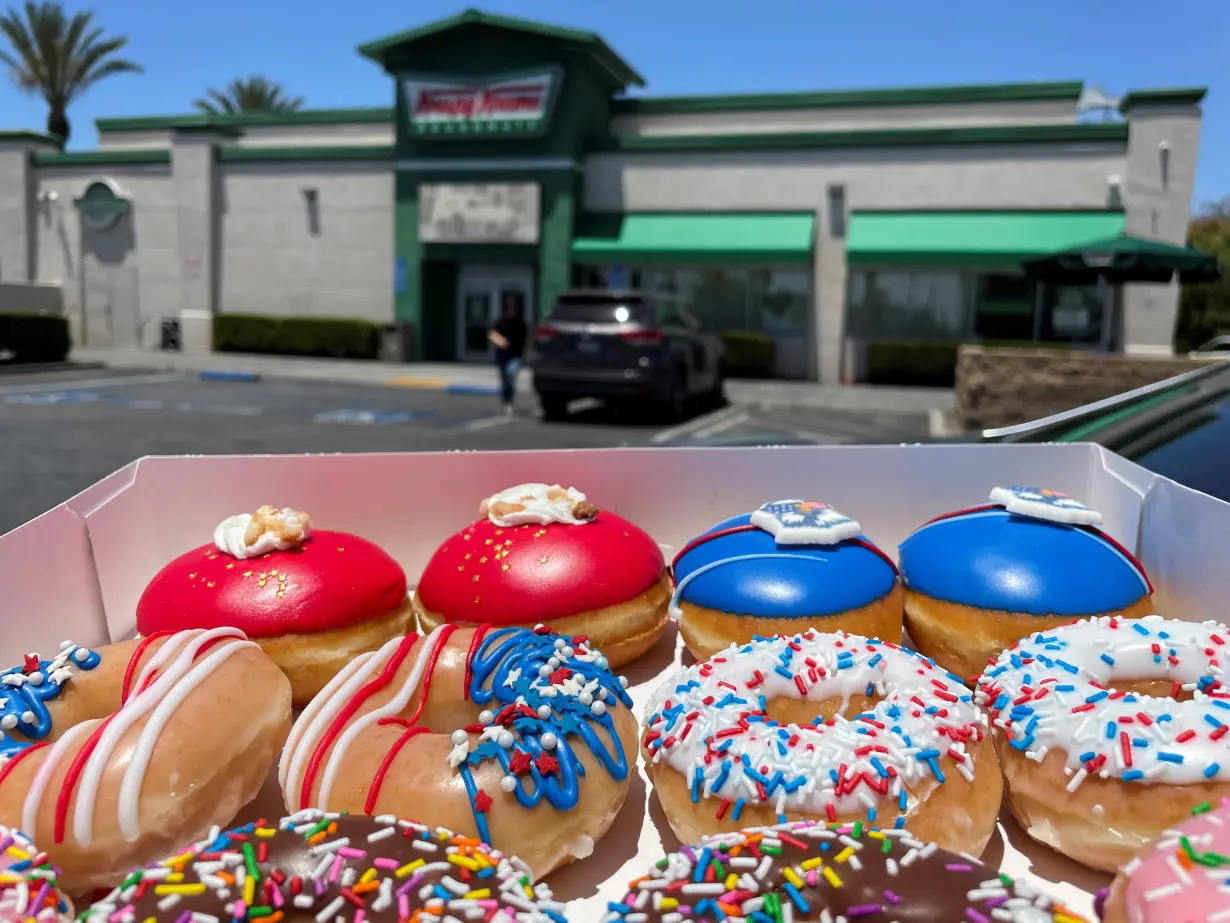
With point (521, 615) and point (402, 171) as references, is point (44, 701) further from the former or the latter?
point (402, 171)

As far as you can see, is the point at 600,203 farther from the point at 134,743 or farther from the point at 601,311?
the point at 134,743

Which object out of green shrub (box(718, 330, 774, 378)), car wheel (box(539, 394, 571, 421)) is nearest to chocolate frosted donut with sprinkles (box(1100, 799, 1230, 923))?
car wheel (box(539, 394, 571, 421))

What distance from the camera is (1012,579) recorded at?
261 centimetres

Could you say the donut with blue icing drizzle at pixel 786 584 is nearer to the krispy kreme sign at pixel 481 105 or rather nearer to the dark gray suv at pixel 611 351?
the dark gray suv at pixel 611 351

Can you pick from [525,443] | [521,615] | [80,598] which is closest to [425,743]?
[521,615]

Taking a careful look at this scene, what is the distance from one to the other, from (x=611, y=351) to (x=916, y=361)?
8.58 metres

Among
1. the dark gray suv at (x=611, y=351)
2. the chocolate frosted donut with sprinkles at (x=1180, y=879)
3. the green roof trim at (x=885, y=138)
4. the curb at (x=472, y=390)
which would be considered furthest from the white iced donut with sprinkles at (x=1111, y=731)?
the green roof trim at (x=885, y=138)

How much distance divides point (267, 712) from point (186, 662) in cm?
20

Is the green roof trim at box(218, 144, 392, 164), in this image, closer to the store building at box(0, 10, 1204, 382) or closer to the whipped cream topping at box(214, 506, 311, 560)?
the store building at box(0, 10, 1204, 382)

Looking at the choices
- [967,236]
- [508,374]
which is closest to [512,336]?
[508,374]

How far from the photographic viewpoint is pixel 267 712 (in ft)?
6.77

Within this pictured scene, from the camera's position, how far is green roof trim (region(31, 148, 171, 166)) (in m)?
22.3

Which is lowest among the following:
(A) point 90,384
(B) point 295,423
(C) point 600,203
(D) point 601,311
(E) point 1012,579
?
(B) point 295,423

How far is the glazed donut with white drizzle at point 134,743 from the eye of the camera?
1.72 metres
